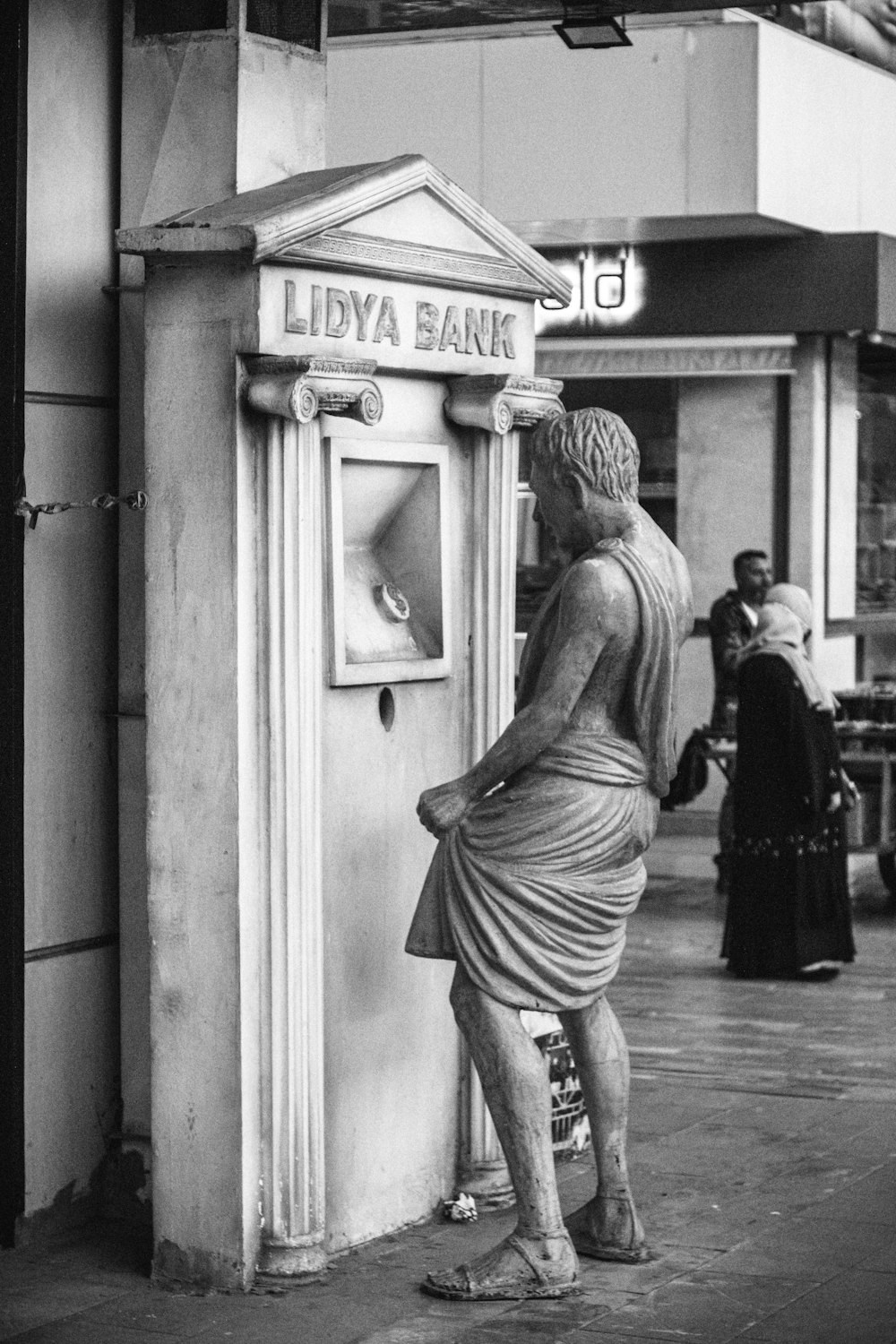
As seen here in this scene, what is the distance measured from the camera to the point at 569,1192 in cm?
667

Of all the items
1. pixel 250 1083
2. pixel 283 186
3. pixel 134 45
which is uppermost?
pixel 134 45

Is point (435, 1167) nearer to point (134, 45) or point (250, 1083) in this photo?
point (250, 1083)

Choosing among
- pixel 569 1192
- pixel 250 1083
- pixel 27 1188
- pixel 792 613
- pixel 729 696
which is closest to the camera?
pixel 250 1083

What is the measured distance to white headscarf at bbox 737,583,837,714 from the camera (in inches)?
414

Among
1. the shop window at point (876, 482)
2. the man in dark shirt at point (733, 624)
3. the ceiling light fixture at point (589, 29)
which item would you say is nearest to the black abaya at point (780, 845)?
the man in dark shirt at point (733, 624)

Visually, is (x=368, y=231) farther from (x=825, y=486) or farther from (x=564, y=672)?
(x=825, y=486)

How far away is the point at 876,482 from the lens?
18.0 m

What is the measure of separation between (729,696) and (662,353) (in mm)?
3079

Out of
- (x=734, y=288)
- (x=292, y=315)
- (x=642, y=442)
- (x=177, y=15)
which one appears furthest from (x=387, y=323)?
(x=642, y=442)

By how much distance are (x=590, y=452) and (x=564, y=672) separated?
1.87 feet

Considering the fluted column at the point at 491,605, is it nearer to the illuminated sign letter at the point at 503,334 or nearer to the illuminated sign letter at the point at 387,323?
the illuminated sign letter at the point at 503,334

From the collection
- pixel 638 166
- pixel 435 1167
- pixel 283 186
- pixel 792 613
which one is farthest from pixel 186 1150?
pixel 638 166

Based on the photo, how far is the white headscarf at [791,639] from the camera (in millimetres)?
10523

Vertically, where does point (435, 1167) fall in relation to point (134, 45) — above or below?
below
